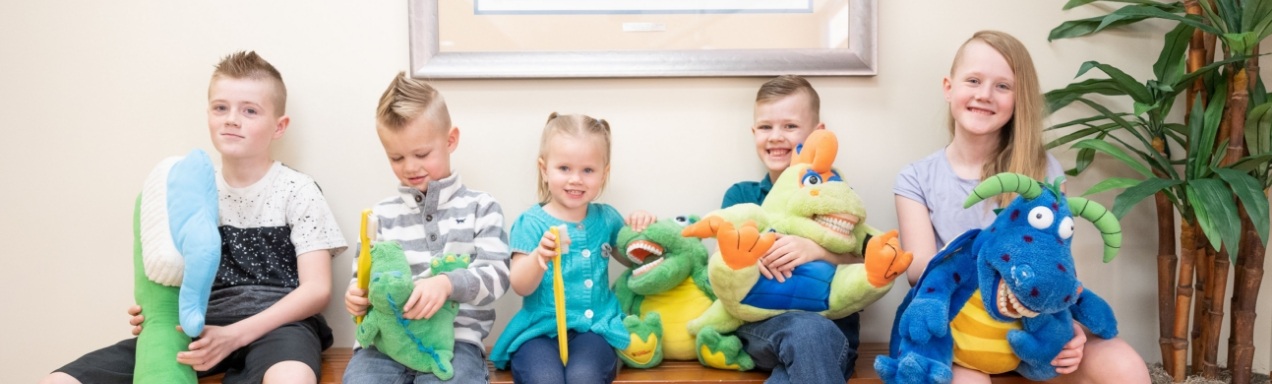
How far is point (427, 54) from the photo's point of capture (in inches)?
82.6

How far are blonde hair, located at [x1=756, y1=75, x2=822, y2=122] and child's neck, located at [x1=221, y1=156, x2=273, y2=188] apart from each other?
113 centimetres

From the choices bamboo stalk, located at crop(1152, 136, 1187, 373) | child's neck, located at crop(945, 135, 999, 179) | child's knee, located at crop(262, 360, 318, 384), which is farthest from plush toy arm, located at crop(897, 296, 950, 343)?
child's knee, located at crop(262, 360, 318, 384)

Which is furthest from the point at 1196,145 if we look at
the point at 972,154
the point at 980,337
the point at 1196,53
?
the point at 980,337

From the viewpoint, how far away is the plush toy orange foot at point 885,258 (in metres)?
1.67

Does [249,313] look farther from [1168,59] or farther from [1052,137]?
[1168,59]

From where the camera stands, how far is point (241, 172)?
1994 mm

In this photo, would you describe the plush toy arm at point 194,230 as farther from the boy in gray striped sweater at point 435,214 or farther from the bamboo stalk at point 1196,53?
the bamboo stalk at point 1196,53

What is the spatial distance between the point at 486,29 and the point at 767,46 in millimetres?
655

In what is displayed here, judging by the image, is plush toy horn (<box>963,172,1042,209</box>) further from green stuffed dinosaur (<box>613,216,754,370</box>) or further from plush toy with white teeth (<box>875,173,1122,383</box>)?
green stuffed dinosaur (<box>613,216,754,370</box>)

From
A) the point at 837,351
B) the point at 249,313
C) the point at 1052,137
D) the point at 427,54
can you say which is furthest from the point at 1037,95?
the point at 249,313

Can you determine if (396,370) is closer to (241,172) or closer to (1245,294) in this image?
(241,172)

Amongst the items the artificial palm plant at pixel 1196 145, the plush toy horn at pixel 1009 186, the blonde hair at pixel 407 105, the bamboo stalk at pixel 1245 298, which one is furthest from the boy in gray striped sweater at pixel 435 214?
the bamboo stalk at pixel 1245 298

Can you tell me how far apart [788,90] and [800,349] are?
2.03 feet

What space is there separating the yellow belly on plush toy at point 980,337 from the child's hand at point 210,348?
1.38 m
